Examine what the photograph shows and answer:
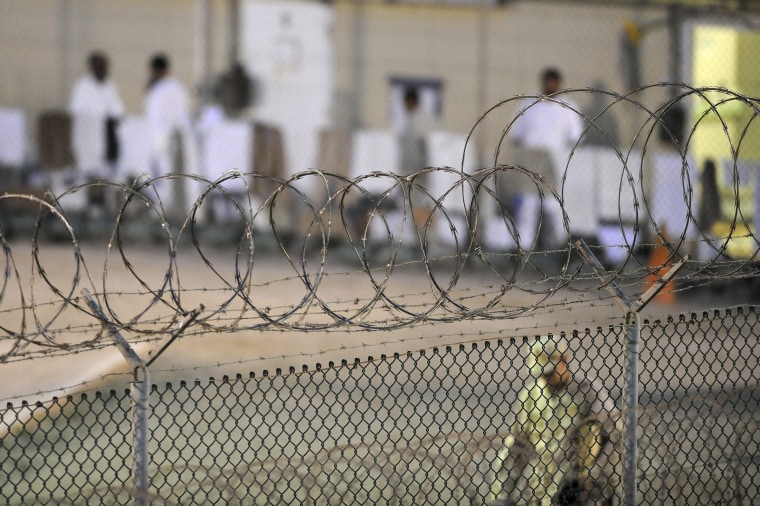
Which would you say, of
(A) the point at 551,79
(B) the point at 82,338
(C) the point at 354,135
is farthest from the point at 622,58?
(B) the point at 82,338

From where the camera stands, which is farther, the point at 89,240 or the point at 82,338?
the point at 89,240

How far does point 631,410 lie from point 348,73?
36.8ft

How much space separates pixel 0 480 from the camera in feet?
21.4

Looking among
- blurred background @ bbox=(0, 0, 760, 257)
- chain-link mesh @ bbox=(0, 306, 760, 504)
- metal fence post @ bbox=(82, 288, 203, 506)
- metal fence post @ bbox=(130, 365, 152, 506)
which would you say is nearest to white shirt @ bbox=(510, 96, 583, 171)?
blurred background @ bbox=(0, 0, 760, 257)

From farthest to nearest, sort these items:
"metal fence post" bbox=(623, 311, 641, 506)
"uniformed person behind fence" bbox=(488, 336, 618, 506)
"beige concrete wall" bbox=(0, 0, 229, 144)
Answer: "beige concrete wall" bbox=(0, 0, 229, 144)
"uniformed person behind fence" bbox=(488, 336, 618, 506)
"metal fence post" bbox=(623, 311, 641, 506)

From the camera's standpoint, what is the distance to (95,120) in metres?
14.3

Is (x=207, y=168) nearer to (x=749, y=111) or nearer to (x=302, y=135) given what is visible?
(x=302, y=135)

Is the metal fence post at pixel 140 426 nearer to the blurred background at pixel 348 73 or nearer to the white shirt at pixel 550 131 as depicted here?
the blurred background at pixel 348 73

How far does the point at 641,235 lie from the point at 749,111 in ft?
7.45

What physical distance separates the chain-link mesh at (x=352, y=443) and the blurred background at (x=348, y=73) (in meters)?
5.74

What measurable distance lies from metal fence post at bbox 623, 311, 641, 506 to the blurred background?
9.69 m

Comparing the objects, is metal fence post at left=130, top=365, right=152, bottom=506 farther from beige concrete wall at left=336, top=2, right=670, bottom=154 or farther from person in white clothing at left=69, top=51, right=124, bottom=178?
beige concrete wall at left=336, top=2, right=670, bottom=154

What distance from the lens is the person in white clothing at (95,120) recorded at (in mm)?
14273

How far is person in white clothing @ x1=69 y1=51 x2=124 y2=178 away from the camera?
14.3m
